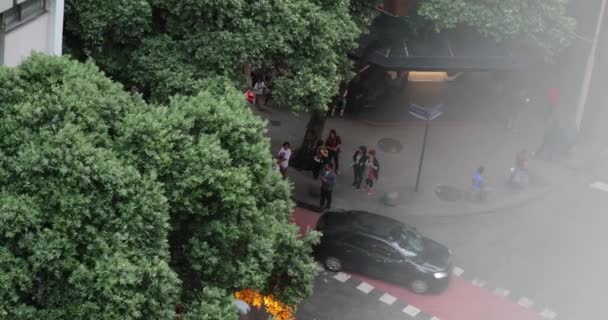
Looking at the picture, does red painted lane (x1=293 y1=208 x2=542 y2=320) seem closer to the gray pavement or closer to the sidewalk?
the gray pavement

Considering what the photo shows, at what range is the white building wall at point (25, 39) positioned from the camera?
1744 centimetres

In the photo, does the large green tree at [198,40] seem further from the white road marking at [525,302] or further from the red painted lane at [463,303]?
the white road marking at [525,302]

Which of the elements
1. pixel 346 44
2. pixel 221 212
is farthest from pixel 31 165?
pixel 346 44

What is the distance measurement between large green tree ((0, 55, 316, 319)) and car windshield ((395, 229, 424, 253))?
24.9ft

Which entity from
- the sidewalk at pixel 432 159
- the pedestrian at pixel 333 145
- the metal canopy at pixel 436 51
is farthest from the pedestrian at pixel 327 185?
the metal canopy at pixel 436 51

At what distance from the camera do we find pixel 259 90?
107ft

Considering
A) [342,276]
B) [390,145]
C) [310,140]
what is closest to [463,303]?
[342,276]

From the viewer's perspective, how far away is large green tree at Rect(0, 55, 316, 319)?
42.4ft

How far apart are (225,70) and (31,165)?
729 centimetres

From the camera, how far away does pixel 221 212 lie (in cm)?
1508

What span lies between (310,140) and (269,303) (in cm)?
1250

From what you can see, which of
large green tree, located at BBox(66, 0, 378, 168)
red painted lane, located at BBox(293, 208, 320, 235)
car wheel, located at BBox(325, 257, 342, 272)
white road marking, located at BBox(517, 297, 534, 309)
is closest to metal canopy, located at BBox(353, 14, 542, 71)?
red painted lane, located at BBox(293, 208, 320, 235)

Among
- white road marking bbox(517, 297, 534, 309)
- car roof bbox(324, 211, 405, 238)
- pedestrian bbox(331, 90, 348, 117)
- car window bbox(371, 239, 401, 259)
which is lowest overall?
white road marking bbox(517, 297, 534, 309)

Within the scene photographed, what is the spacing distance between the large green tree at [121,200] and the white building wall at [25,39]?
290 cm
